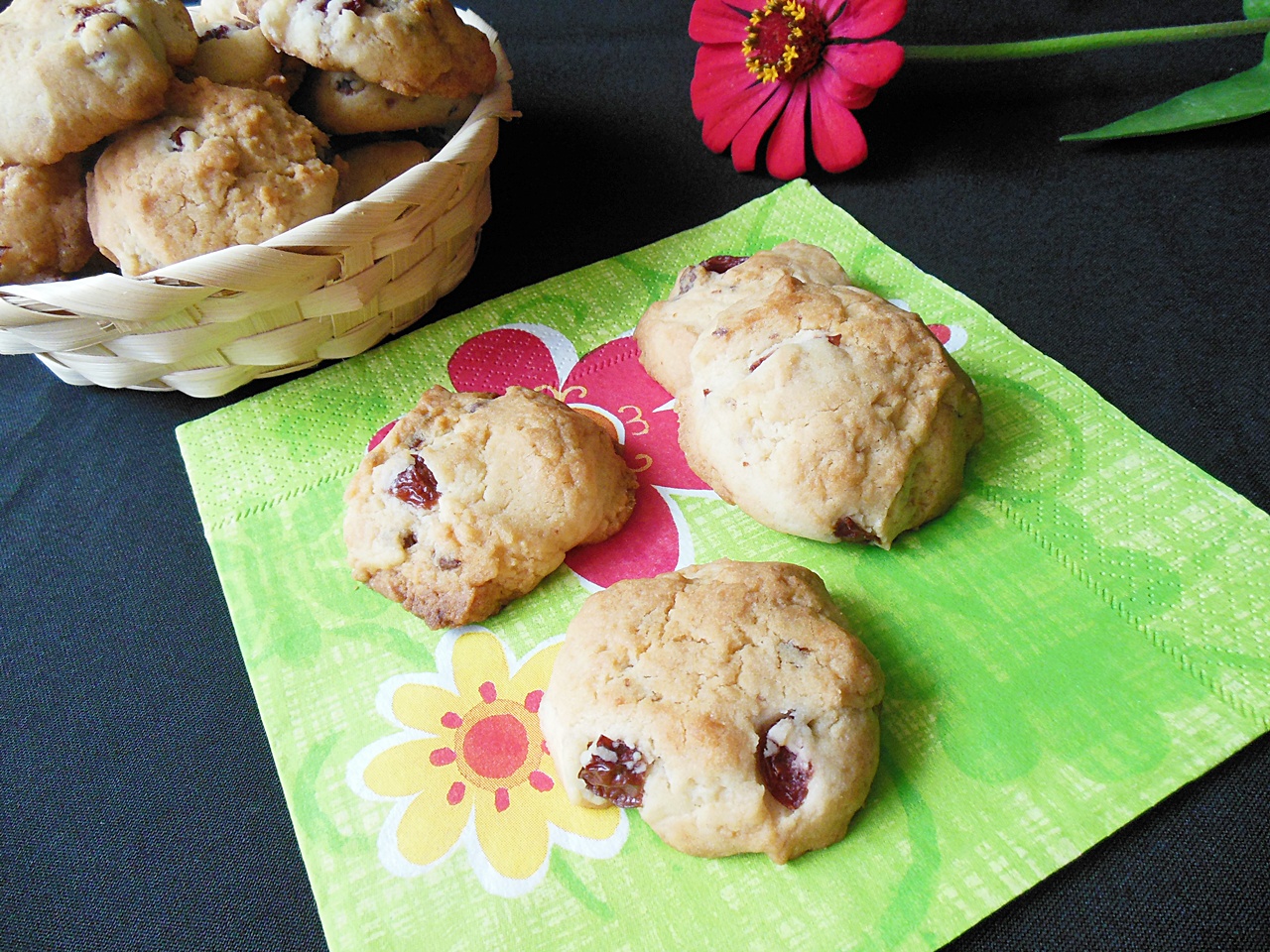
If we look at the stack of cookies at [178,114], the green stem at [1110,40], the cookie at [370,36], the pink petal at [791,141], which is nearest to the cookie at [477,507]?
the stack of cookies at [178,114]

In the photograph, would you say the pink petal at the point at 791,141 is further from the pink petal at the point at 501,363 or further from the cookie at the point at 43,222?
the cookie at the point at 43,222

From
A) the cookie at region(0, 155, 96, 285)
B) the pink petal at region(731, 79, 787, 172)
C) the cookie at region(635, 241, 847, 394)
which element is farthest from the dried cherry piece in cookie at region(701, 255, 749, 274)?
the cookie at region(0, 155, 96, 285)

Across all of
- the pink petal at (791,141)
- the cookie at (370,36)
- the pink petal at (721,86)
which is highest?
the cookie at (370,36)

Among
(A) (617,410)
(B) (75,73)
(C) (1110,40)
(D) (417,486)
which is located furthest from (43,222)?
(C) (1110,40)

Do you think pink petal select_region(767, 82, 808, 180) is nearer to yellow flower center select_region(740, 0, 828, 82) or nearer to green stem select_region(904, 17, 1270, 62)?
yellow flower center select_region(740, 0, 828, 82)

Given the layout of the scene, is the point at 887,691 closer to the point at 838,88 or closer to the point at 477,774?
the point at 477,774
